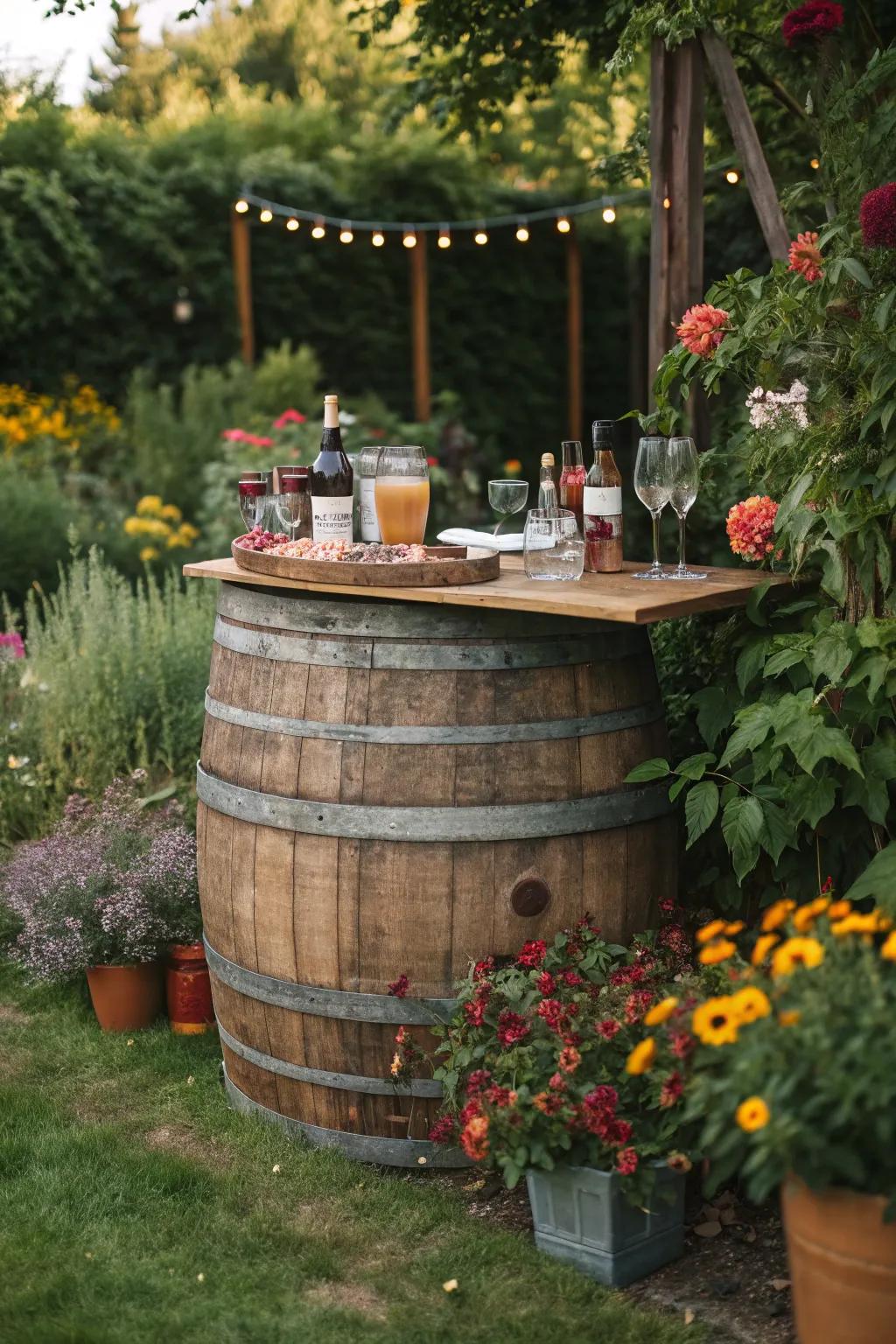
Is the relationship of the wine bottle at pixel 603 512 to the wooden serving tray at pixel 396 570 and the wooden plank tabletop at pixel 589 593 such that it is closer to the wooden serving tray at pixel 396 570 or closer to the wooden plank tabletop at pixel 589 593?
the wooden plank tabletop at pixel 589 593

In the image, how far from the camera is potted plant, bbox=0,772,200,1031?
3.55m

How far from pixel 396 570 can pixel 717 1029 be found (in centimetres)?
109

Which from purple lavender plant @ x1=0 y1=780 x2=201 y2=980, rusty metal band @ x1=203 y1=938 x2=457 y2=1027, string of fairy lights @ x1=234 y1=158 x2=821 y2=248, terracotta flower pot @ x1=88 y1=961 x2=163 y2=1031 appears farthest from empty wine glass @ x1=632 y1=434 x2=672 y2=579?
string of fairy lights @ x1=234 y1=158 x2=821 y2=248

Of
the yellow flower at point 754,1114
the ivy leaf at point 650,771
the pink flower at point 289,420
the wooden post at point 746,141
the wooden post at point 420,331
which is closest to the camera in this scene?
the yellow flower at point 754,1114

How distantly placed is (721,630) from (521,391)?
9.54 meters

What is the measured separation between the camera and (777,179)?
522 cm

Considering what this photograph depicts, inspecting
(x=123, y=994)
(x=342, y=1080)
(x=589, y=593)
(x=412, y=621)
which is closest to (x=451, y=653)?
(x=412, y=621)

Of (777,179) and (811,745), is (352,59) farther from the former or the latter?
(811,745)

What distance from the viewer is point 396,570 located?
273 centimetres

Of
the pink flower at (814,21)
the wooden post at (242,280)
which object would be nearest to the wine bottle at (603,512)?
the pink flower at (814,21)

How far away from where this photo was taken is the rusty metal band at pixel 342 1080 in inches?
111

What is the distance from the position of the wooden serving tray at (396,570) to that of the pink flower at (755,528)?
489mm

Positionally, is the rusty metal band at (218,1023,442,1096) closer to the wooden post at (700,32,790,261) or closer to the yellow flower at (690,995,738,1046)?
the yellow flower at (690,995,738,1046)

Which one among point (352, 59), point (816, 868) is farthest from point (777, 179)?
point (352, 59)
